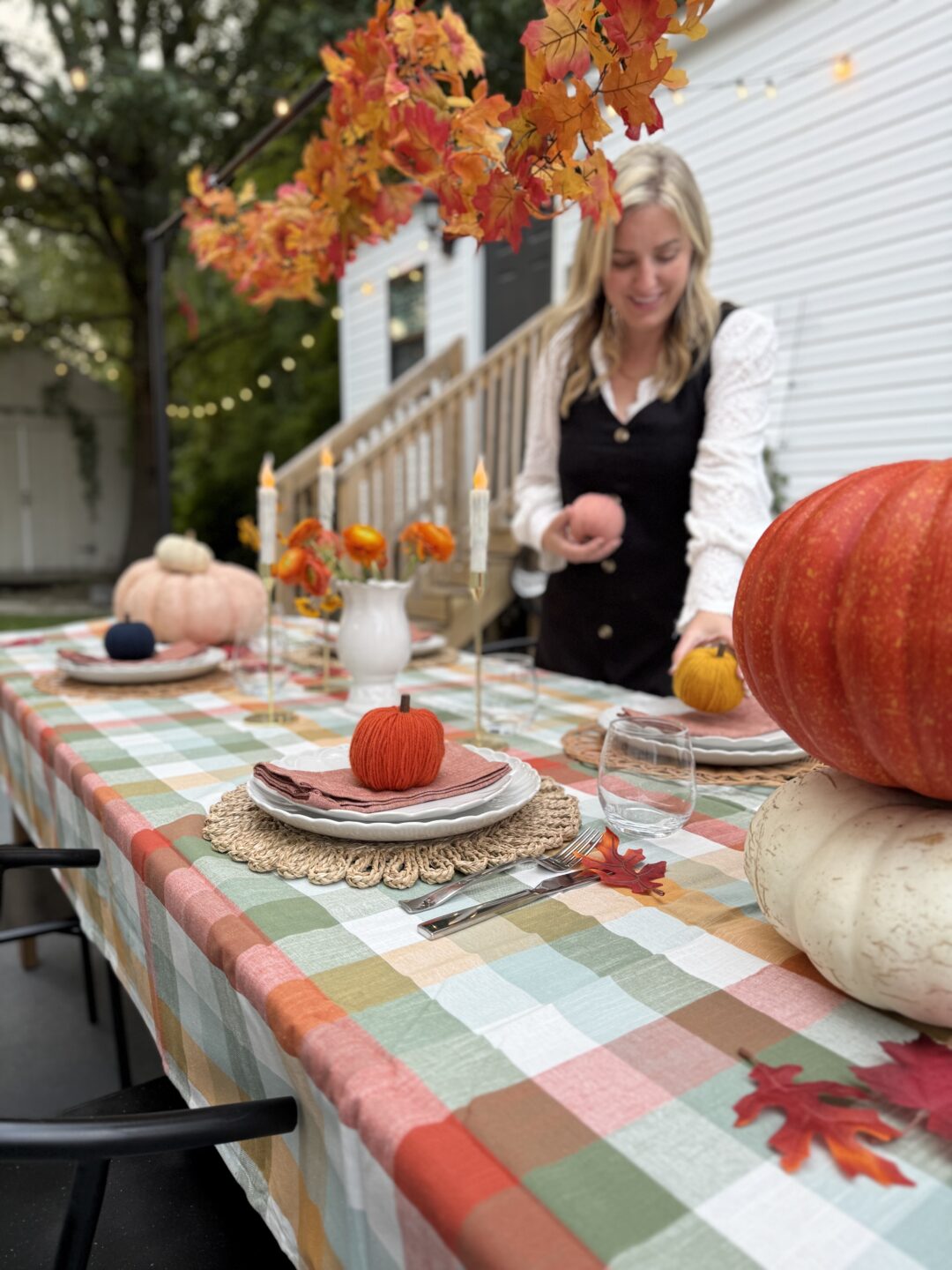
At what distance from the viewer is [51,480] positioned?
11.6m

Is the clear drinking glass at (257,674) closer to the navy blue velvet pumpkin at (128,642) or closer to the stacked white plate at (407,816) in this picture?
the navy blue velvet pumpkin at (128,642)

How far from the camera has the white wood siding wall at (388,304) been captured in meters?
6.60

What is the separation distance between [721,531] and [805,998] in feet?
3.90

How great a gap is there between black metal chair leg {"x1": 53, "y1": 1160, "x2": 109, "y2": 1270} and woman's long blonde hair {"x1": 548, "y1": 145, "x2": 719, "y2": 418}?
157cm

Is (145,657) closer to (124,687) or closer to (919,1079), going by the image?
(124,687)

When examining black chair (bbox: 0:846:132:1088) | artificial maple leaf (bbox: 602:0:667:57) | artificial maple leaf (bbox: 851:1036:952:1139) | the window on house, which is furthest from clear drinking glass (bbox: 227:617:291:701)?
the window on house

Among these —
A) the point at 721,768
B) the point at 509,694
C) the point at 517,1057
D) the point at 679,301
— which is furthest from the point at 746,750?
the point at 679,301

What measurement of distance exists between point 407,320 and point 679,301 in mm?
6154

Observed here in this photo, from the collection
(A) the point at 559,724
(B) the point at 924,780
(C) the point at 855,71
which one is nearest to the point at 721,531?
(A) the point at 559,724

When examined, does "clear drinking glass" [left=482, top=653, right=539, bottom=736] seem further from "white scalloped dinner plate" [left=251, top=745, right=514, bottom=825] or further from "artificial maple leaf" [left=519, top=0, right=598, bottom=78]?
"artificial maple leaf" [left=519, top=0, right=598, bottom=78]

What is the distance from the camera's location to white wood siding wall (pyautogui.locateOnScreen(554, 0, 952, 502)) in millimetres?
3600

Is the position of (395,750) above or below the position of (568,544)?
below

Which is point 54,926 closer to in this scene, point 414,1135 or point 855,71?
point 414,1135

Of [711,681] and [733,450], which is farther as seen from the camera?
[733,450]
